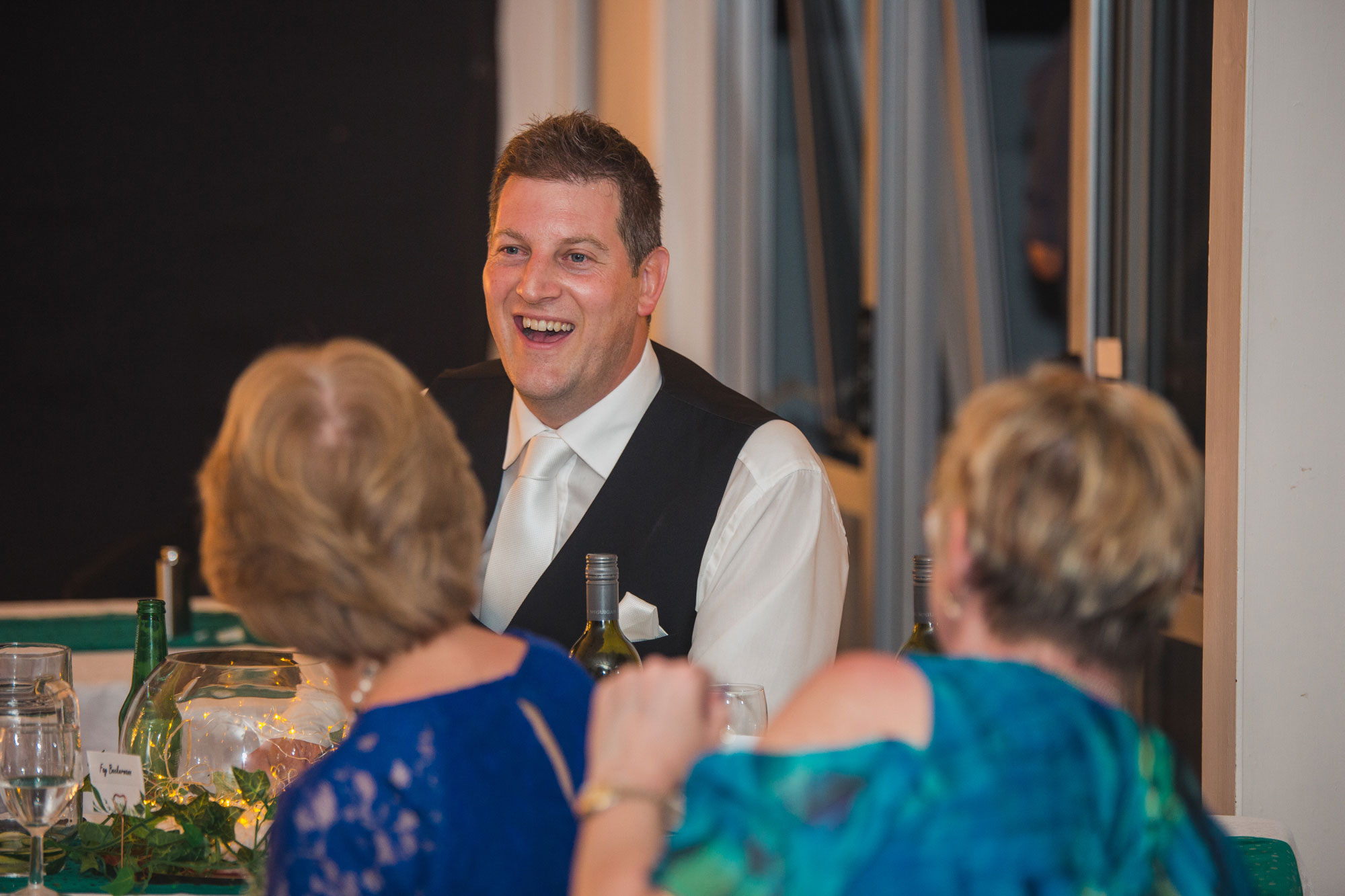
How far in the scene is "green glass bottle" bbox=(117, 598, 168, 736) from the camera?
57.7 inches

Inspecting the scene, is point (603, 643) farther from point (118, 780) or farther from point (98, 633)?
point (98, 633)

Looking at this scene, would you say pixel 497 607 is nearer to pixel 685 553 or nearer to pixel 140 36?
pixel 685 553

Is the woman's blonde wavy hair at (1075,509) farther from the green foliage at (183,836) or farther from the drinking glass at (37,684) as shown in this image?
the drinking glass at (37,684)

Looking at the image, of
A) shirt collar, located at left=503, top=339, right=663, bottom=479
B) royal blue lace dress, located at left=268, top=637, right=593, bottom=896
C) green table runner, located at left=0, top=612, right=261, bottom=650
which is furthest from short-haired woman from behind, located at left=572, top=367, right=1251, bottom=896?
green table runner, located at left=0, top=612, right=261, bottom=650

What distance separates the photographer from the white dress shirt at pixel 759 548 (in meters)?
1.71

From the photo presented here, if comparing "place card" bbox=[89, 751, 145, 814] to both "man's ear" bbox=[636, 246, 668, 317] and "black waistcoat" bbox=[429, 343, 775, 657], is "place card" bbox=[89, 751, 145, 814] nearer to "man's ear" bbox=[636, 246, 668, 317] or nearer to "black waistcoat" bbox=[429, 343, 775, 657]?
"black waistcoat" bbox=[429, 343, 775, 657]

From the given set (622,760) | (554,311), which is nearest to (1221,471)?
(554,311)

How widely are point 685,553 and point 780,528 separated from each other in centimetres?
14

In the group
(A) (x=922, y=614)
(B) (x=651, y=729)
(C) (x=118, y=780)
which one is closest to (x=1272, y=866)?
(A) (x=922, y=614)

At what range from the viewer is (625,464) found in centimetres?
186

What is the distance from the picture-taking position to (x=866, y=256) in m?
3.60

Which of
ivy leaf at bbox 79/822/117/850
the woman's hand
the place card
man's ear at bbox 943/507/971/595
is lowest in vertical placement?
ivy leaf at bbox 79/822/117/850

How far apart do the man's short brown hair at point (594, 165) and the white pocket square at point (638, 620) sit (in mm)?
509

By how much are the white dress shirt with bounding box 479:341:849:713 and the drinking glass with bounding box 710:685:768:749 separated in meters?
0.42
